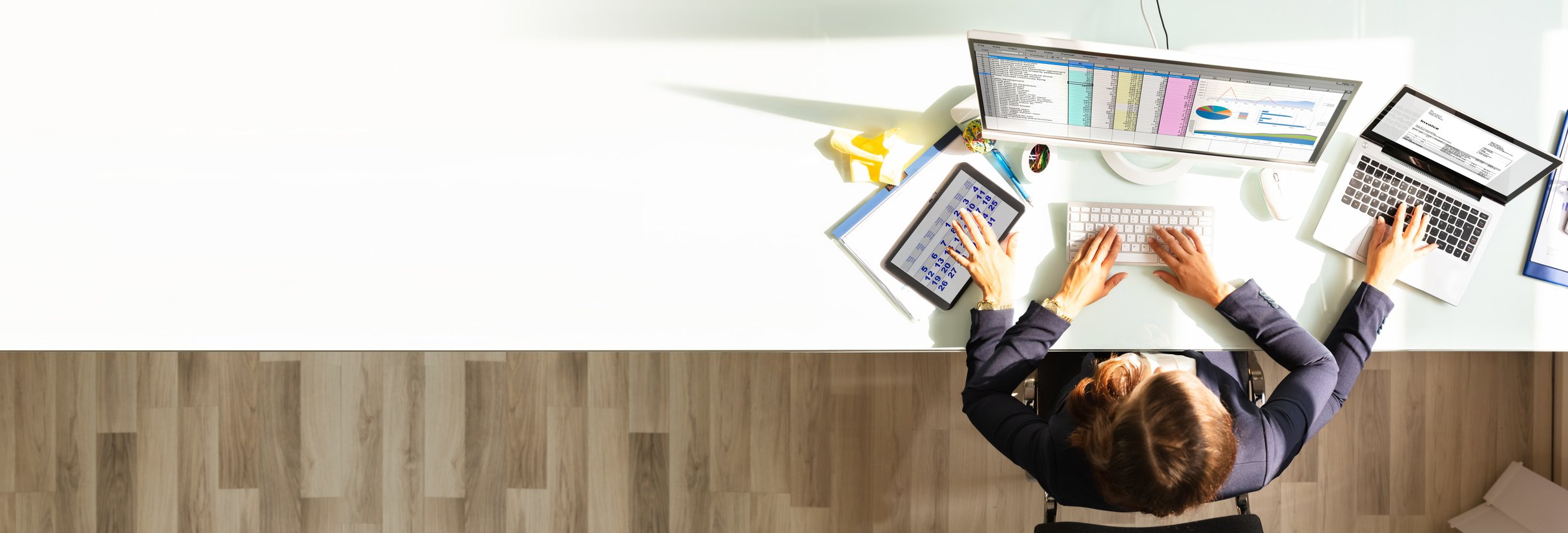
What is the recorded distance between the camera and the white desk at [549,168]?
1303mm

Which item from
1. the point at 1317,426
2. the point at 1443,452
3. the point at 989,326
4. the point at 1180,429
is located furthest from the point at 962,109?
the point at 1443,452

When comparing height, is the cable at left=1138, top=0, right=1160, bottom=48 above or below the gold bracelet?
above

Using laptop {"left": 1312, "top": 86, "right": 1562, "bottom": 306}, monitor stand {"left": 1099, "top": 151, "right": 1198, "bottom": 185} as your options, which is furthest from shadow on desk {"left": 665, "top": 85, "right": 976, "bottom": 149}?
laptop {"left": 1312, "top": 86, "right": 1562, "bottom": 306}

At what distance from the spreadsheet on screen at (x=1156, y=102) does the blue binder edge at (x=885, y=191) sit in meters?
0.15

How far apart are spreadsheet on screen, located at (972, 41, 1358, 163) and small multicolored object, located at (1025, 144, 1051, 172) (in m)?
0.12

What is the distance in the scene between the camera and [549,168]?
1341 mm

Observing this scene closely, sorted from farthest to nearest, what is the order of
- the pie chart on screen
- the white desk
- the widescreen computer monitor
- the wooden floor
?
the wooden floor < the white desk < the pie chart on screen < the widescreen computer monitor

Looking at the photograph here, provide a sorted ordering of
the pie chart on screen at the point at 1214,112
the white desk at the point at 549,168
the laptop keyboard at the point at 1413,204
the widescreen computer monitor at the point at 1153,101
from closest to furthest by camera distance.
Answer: the widescreen computer monitor at the point at 1153,101 < the pie chart on screen at the point at 1214,112 < the white desk at the point at 549,168 < the laptop keyboard at the point at 1413,204

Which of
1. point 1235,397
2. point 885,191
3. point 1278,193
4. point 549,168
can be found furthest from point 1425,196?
point 549,168

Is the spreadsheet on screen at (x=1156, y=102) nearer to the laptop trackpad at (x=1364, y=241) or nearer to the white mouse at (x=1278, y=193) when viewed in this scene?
the white mouse at (x=1278, y=193)

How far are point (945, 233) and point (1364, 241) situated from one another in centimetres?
76

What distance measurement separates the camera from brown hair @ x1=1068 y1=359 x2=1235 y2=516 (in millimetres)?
1177

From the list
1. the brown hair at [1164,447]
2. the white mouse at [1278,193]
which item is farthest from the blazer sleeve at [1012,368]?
the white mouse at [1278,193]

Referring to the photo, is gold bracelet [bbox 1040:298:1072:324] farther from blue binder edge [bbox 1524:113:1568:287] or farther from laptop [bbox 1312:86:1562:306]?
blue binder edge [bbox 1524:113:1568:287]
